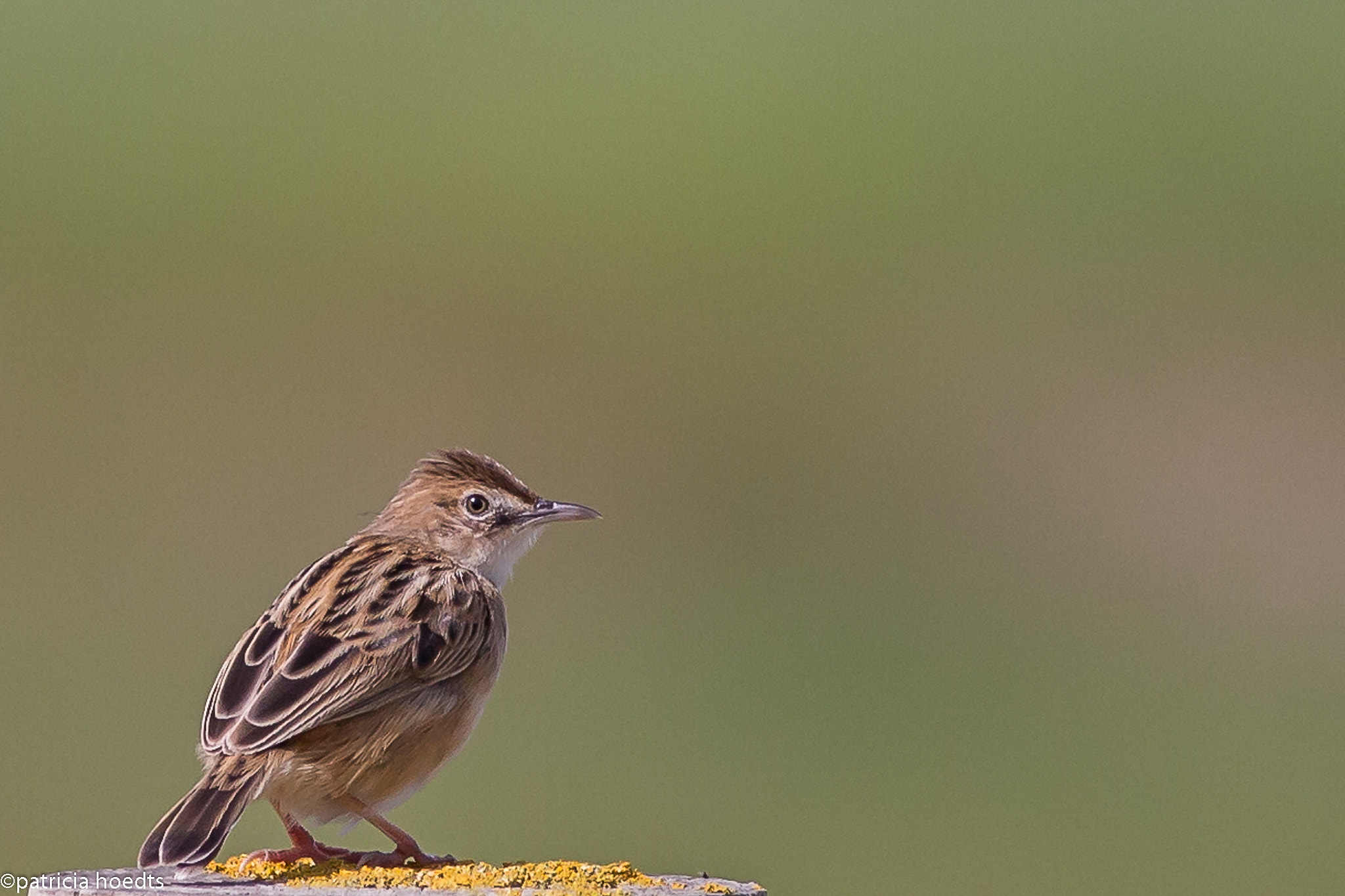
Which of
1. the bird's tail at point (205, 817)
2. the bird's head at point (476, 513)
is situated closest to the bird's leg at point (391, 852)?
the bird's tail at point (205, 817)

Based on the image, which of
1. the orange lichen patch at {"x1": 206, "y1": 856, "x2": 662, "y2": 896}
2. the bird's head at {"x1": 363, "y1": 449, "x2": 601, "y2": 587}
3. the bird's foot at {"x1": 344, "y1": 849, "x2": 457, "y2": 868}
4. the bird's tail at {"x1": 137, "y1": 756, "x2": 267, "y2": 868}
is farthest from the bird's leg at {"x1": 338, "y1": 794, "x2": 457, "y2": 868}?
the bird's head at {"x1": 363, "y1": 449, "x2": 601, "y2": 587}

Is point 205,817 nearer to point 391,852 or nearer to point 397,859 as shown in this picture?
point 397,859

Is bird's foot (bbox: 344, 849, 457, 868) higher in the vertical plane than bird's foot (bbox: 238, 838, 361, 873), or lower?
higher

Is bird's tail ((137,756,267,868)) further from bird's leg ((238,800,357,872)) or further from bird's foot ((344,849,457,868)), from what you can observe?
bird's foot ((344,849,457,868))

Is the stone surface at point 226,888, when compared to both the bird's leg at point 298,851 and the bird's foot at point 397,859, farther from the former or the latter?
the bird's foot at point 397,859

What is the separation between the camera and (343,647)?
9289mm

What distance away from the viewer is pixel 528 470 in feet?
81.1

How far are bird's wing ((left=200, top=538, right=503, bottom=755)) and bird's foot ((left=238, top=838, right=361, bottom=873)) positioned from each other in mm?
405

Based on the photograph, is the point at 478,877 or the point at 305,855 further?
the point at 305,855

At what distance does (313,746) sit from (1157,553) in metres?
19.5

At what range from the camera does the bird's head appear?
11078mm

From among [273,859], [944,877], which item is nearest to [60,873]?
[273,859]

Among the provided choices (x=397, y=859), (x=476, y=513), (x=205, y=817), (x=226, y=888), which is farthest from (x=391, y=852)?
(x=476, y=513)

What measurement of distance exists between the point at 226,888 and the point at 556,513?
12.4ft
